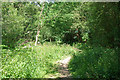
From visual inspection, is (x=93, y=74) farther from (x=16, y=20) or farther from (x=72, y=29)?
(x=72, y=29)

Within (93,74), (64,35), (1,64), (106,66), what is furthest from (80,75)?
(64,35)

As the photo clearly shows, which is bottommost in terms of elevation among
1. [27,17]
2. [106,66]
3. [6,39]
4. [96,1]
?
[106,66]

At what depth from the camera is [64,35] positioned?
30.6 feet

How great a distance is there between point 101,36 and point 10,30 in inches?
104

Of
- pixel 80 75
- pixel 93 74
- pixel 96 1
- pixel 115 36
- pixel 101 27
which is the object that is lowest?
pixel 80 75

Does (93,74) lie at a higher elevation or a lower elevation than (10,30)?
lower

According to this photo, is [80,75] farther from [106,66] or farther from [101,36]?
[101,36]

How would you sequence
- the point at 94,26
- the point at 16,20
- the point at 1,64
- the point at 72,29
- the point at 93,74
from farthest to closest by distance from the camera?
the point at 72,29 → the point at 94,26 → the point at 16,20 → the point at 93,74 → the point at 1,64

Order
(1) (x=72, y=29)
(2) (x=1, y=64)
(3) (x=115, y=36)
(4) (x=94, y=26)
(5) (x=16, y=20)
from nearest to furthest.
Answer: (2) (x=1, y=64) → (3) (x=115, y=36) → (5) (x=16, y=20) → (4) (x=94, y=26) → (1) (x=72, y=29)

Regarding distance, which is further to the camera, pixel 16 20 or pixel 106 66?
pixel 16 20

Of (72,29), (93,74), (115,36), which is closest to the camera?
(115,36)

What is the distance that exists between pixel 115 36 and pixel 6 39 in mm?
2976

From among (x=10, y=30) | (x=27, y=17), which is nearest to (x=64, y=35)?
(x=27, y=17)

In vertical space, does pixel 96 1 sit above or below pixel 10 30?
above
